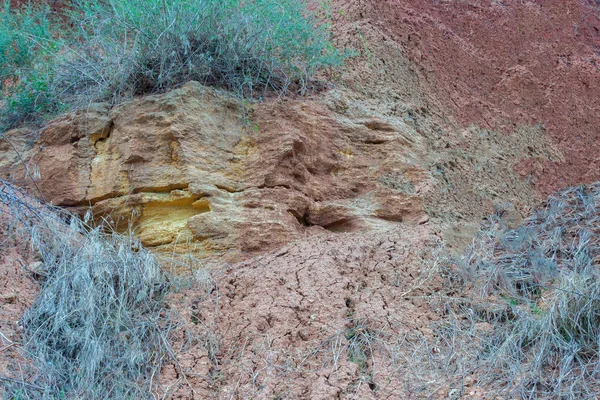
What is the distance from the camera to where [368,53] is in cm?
668

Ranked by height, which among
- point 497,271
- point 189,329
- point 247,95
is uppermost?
point 247,95

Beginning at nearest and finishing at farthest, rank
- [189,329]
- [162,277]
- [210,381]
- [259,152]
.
Result: 1. [210,381]
2. [189,329]
3. [162,277]
4. [259,152]

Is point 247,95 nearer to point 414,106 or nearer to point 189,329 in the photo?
point 414,106

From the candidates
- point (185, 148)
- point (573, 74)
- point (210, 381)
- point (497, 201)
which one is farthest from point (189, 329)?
point (573, 74)

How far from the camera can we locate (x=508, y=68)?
23.9 feet

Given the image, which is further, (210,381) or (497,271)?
(497,271)

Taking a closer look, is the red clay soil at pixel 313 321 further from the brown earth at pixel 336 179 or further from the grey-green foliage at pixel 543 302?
the grey-green foliage at pixel 543 302

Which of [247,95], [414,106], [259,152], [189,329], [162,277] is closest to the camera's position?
[189,329]

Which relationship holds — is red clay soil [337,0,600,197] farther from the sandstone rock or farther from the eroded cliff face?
the sandstone rock

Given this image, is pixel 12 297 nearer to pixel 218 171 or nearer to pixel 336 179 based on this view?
pixel 218 171

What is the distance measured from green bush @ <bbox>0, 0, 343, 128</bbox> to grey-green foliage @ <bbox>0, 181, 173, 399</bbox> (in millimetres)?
1420

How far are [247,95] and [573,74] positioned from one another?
3643 mm

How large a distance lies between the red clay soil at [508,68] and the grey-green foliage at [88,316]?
3.37m

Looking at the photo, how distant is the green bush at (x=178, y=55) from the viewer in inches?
231
